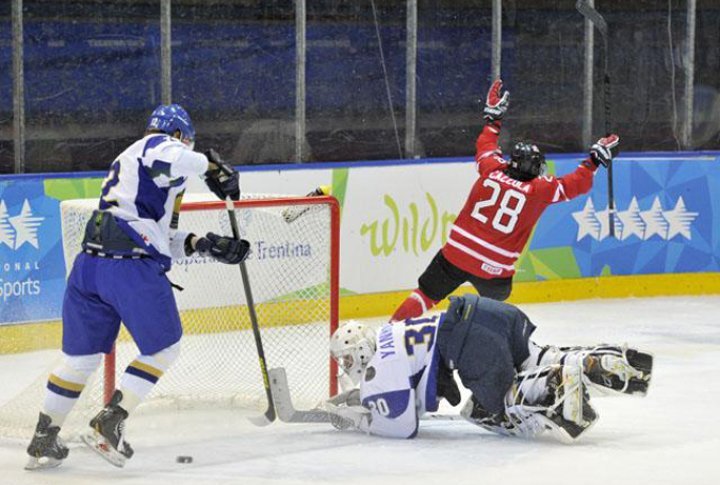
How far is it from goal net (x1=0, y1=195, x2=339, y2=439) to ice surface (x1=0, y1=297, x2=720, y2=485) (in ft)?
0.39

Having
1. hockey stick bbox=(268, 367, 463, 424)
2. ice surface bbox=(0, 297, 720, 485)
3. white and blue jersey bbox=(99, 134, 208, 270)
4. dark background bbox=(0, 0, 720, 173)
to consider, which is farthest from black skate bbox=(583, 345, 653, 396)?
dark background bbox=(0, 0, 720, 173)

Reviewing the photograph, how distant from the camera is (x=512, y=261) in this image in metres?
6.41

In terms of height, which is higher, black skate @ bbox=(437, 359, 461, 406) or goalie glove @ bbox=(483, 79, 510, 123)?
goalie glove @ bbox=(483, 79, 510, 123)

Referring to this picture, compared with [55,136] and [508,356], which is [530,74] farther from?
[508,356]

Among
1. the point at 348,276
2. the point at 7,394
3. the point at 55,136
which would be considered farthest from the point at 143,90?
the point at 7,394

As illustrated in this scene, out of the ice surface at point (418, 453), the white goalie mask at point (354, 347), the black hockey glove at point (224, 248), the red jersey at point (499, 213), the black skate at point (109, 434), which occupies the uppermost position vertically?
the black hockey glove at point (224, 248)

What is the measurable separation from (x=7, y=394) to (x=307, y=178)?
2.38m

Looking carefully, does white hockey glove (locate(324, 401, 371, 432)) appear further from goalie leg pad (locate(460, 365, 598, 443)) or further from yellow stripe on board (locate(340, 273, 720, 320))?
yellow stripe on board (locate(340, 273, 720, 320))

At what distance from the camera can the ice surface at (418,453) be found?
4508mm

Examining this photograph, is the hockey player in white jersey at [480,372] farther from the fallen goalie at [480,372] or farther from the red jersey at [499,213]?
the red jersey at [499,213]

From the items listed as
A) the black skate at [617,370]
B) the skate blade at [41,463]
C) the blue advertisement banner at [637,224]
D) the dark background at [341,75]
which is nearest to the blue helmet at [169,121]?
the skate blade at [41,463]

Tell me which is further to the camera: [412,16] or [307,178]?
[412,16]

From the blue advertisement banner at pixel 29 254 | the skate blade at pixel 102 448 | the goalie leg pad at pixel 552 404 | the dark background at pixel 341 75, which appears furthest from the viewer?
the dark background at pixel 341 75

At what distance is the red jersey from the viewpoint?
624 centimetres
